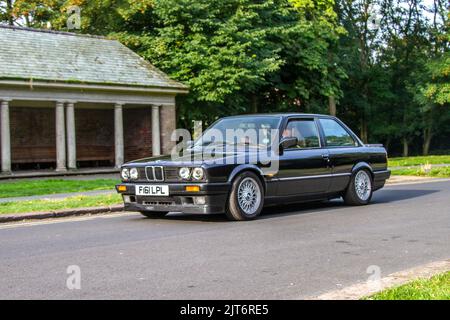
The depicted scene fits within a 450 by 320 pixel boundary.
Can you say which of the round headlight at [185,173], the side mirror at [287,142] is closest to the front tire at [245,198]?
the round headlight at [185,173]

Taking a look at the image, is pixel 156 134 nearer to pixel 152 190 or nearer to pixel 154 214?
Answer: pixel 154 214

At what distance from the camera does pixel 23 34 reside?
1020 inches

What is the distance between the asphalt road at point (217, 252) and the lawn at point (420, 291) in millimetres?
617

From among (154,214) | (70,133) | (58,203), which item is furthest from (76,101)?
(154,214)

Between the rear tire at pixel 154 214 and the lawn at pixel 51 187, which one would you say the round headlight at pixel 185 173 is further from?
the lawn at pixel 51 187

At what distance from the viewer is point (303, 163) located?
11023 mm

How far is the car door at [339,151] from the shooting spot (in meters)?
11.7

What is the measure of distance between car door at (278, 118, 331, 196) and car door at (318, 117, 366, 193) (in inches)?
7.2

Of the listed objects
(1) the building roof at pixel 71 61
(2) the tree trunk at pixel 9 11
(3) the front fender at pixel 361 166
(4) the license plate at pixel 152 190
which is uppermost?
(2) the tree trunk at pixel 9 11

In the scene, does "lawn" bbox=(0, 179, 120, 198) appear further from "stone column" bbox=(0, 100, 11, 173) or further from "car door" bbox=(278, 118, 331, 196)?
"car door" bbox=(278, 118, 331, 196)

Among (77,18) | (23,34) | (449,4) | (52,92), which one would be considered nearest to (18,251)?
(52,92)

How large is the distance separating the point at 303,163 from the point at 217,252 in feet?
13.3

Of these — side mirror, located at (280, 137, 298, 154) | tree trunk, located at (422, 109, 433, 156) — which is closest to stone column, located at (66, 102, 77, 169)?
side mirror, located at (280, 137, 298, 154)

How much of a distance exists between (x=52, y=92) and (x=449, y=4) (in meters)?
40.1
